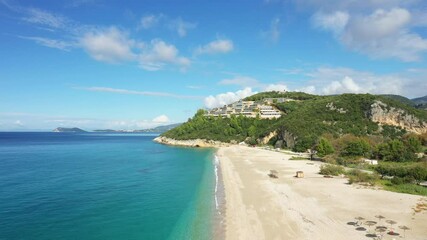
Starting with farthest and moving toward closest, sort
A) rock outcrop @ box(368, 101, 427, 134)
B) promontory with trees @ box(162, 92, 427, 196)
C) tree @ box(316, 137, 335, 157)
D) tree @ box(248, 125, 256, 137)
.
→ tree @ box(248, 125, 256, 137)
rock outcrop @ box(368, 101, 427, 134)
tree @ box(316, 137, 335, 157)
promontory with trees @ box(162, 92, 427, 196)

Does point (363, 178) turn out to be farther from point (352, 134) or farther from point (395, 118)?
point (395, 118)

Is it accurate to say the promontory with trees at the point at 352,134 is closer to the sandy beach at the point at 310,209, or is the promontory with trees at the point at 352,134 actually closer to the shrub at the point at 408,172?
the shrub at the point at 408,172

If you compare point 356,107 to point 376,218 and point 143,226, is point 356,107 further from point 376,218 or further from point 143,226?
point 143,226

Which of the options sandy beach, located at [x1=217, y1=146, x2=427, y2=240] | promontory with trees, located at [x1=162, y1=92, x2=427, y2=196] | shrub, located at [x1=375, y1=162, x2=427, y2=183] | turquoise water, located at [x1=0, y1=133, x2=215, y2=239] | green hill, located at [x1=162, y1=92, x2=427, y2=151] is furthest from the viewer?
green hill, located at [x1=162, y1=92, x2=427, y2=151]

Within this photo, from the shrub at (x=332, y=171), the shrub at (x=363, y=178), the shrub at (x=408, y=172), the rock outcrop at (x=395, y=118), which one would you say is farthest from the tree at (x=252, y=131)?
the shrub at (x=363, y=178)

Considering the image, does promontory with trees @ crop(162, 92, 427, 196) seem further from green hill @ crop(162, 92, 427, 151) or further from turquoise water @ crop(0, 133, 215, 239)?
turquoise water @ crop(0, 133, 215, 239)

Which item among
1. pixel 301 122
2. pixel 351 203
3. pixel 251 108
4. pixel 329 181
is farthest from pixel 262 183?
pixel 251 108

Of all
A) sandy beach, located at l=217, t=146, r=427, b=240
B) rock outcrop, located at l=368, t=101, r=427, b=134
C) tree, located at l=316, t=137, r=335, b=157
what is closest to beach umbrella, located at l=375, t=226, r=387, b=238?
sandy beach, located at l=217, t=146, r=427, b=240
